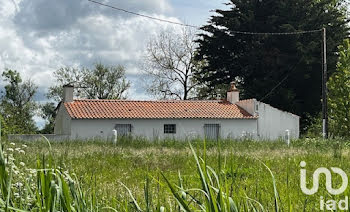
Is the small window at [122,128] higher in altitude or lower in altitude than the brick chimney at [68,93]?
lower

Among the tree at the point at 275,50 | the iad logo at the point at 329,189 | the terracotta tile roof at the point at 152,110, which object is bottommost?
the iad logo at the point at 329,189

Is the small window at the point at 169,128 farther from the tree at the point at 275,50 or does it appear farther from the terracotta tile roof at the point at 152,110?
the tree at the point at 275,50

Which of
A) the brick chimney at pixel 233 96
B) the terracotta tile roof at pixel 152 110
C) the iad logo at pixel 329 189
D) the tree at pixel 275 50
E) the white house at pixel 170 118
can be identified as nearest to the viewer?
the iad logo at pixel 329 189

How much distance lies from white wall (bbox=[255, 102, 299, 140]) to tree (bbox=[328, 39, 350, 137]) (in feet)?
8.61

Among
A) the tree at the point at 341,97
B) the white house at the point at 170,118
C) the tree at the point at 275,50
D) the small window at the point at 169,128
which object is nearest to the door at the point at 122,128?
the white house at the point at 170,118

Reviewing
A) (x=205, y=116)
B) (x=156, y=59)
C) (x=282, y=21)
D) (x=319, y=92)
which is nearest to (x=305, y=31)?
(x=282, y=21)

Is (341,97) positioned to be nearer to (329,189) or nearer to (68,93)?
(68,93)

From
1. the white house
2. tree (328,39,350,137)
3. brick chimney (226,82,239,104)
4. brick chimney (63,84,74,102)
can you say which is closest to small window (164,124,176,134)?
the white house

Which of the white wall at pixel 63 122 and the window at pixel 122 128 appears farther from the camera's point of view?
the white wall at pixel 63 122

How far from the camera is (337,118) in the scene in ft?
105

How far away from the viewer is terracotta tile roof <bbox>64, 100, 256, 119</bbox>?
3080 centimetres

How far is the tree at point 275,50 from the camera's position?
37.1 m

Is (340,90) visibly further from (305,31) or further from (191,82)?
(191,82)

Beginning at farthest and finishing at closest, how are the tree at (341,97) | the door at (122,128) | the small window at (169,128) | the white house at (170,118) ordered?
1. the small window at (169,128)
2. the tree at (341,97)
3. the door at (122,128)
4. the white house at (170,118)
